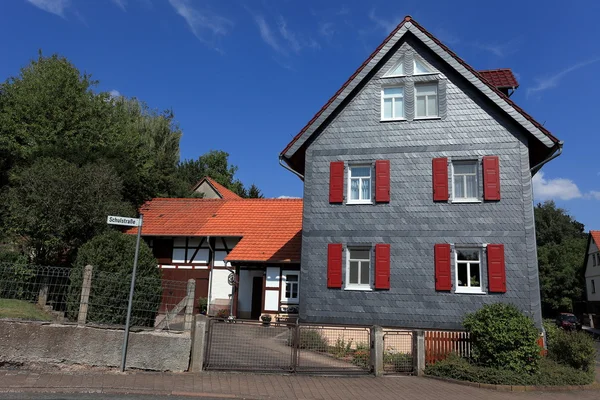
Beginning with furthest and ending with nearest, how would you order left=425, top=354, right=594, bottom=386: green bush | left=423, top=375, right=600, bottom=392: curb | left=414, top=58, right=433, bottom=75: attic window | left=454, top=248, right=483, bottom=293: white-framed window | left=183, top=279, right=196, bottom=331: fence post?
left=414, top=58, right=433, bottom=75: attic window
left=454, top=248, right=483, bottom=293: white-framed window
left=425, top=354, right=594, bottom=386: green bush
left=423, top=375, right=600, bottom=392: curb
left=183, top=279, right=196, bottom=331: fence post

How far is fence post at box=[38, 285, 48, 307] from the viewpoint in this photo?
10.4 meters

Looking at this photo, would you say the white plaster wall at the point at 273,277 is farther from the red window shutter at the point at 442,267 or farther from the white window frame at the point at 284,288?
the red window shutter at the point at 442,267

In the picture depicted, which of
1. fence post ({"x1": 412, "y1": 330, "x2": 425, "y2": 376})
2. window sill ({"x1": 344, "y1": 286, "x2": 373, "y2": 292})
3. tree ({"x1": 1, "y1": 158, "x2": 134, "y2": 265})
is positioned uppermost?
tree ({"x1": 1, "y1": 158, "x2": 134, "y2": 265})

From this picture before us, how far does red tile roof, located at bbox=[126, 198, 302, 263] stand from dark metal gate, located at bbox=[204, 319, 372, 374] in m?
9.25

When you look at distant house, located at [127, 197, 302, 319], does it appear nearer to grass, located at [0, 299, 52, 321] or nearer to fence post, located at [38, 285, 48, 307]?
grass, located at [0, 299, 52, 321]

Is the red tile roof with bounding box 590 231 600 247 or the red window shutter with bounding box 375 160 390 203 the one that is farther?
the red tile roof with bounding box 590 231 600 247

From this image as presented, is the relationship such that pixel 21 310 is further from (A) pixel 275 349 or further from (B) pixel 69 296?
(A) pixel 275 349

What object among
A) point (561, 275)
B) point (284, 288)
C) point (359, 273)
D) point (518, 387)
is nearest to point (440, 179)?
point (359, 273)

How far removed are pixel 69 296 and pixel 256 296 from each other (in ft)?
42.7

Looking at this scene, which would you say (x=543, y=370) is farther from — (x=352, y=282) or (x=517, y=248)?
(x=352, y=282)

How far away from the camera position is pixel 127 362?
9.70 metres

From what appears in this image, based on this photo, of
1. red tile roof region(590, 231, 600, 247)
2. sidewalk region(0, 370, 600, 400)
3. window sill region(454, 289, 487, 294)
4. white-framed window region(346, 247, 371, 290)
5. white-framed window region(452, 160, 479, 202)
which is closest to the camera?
sidewalk region(0, 370, 600, 400)

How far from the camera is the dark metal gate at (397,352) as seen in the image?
37.6 feet

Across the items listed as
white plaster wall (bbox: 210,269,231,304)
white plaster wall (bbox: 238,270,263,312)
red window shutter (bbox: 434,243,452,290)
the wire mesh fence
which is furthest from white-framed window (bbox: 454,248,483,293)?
white plaster wall (bbox: 210,269,231,304)
